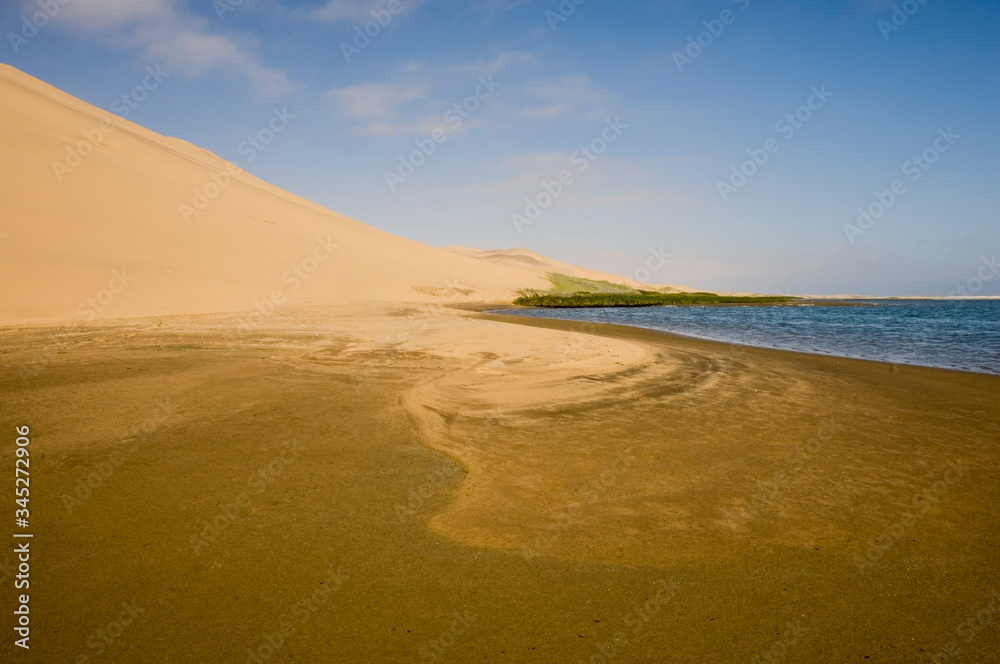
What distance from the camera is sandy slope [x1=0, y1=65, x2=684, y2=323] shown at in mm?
17463

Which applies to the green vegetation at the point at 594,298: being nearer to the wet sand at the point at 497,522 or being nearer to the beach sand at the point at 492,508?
the beach sand at the point at 492,508

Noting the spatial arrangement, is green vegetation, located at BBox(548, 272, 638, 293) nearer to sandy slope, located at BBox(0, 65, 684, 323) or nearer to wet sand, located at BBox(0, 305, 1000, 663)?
sandy slope, located at BBox(0, 65, 684, 323)

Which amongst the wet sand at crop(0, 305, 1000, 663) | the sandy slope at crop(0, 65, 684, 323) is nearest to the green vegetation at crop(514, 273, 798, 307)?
the sandy slope at crop(0, 65, 684, 323)

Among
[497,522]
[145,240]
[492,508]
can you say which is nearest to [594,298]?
[145,240]

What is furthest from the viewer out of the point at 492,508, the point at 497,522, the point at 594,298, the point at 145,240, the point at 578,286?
the point at 578,286

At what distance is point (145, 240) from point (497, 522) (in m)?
25.8

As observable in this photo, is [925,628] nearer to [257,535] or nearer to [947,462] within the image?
[947,462]

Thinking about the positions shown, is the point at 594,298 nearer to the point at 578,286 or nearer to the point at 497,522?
the point at 578,286

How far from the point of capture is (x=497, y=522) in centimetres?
361

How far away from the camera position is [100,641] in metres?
2.43

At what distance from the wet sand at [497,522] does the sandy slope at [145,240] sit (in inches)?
492

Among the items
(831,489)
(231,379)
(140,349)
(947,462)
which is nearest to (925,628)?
(831,489)

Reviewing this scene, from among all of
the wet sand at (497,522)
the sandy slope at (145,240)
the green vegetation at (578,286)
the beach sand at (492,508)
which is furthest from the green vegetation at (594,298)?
the wet sand at (497,522)

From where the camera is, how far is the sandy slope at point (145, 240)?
1746 cm
